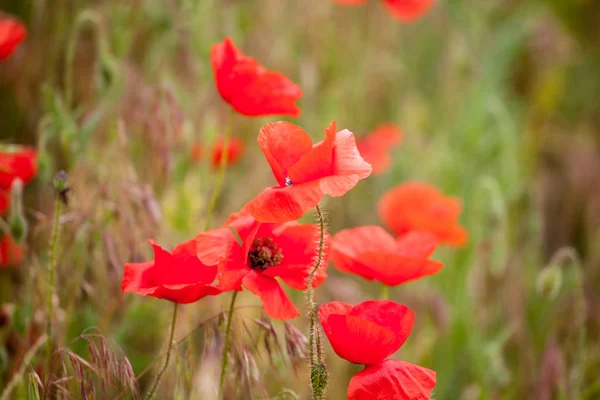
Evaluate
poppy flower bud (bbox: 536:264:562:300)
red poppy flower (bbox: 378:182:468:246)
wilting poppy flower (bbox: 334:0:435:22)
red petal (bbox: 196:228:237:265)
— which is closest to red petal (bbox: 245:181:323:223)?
red petal (bbox: 196:228:237:265)

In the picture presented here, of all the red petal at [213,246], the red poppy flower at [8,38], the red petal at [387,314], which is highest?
the red poppy flower at [8,38]

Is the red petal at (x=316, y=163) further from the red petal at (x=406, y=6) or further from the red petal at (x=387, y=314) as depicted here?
the red petal at (x=406, y=6)

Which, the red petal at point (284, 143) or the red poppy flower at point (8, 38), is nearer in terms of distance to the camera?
the red petal at point (284, 143)

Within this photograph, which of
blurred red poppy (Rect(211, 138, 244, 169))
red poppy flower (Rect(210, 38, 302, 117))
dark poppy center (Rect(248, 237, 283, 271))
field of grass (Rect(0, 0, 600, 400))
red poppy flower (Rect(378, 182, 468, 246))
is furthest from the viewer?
Answer: blurred red poppy (Rect(211, 138, 244, 169))

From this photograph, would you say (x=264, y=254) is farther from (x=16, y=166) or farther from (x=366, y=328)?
(x=16, y=166)

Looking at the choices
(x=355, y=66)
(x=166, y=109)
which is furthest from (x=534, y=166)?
(x=166, y=109)

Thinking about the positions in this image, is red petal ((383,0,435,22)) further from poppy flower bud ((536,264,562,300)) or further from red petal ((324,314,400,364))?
red petal ((324,314,400,364))

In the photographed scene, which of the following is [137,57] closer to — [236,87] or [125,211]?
[125,211]

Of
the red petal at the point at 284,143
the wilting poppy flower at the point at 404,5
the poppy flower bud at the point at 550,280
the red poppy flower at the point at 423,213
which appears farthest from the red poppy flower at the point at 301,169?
the wilting poppy flower at the point at 404,5
